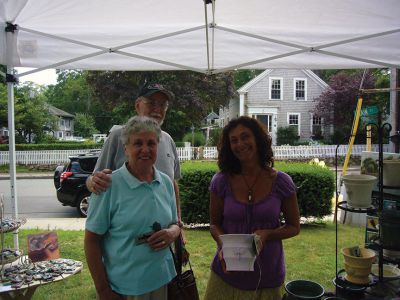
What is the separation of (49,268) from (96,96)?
20.2 meters

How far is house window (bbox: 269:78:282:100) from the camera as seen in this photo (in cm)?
2644

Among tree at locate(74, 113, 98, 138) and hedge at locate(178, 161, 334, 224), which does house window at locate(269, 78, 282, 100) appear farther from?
tree at locate(74, 113, 98, 138)

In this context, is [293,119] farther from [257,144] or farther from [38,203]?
[257,144]

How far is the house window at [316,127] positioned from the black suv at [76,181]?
827 inches

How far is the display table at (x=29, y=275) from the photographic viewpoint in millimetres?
2748

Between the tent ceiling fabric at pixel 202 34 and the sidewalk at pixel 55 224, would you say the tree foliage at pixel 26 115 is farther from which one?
the tent ceiling fabric at pixel 202 34

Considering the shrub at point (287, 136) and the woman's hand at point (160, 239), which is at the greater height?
the shrub at point (287, 136)

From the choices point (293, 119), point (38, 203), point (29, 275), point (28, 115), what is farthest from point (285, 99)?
point (29, 275)

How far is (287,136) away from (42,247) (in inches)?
924

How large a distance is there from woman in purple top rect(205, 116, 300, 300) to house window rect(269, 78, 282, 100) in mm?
25181

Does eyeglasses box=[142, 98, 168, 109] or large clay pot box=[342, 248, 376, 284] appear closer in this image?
large clay pot box=[342, 248, 376, 284]

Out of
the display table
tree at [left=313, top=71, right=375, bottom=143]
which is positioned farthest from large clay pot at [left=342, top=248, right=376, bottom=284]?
tree at [left=313, top=71, right=375, bottom=143]

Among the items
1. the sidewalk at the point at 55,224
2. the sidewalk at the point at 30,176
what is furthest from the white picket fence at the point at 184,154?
the sidewalk at the point at 55,224

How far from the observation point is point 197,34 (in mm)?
3303
